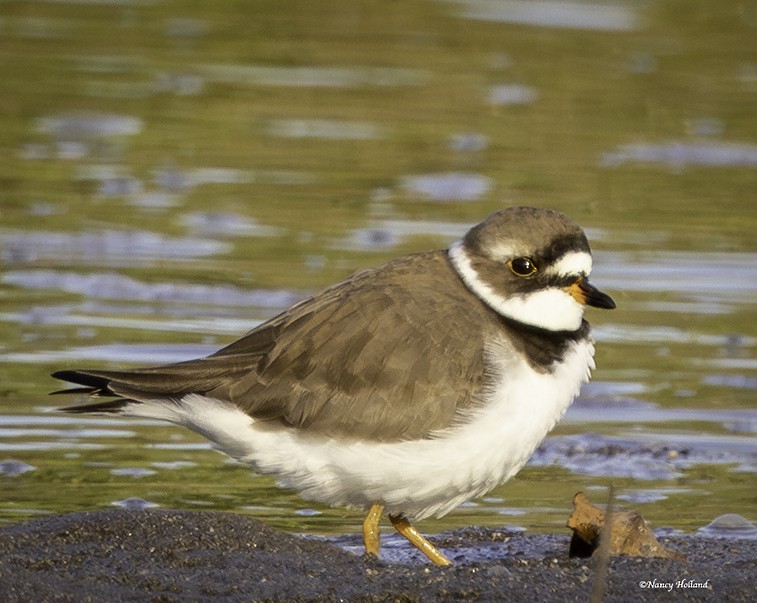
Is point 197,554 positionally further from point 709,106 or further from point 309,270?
point 709,106

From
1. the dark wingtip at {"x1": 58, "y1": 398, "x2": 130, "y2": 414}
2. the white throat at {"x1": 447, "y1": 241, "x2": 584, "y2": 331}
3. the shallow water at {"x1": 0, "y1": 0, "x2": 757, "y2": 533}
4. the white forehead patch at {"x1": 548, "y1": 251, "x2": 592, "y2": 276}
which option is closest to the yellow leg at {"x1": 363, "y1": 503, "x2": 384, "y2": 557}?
the shallow water at {"x1": 0, "y1": 0, "x2": 757, "y2": 533}

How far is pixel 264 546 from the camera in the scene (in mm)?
6664

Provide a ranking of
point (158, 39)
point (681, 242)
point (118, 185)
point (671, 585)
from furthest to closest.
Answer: point (158, 39) → point (118, 185) → point (681, 242) → point (671, 585)

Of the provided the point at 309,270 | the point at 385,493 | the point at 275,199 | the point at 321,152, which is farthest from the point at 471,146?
the point at 385,493

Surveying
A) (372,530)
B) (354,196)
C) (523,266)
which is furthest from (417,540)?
(354,196)

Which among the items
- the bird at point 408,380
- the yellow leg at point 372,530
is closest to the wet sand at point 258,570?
the yellow leg at point 372,530

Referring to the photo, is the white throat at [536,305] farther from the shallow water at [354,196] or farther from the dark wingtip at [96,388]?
the dark wingtip at [96,388]

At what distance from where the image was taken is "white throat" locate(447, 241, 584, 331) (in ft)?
23.3

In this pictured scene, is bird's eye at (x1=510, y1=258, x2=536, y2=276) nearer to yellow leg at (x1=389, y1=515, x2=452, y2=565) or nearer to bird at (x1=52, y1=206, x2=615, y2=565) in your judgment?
bird at (x1=52, y1=206, x2=615, y2=565)

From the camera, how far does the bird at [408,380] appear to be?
680 centimetres

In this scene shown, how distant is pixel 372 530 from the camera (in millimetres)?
7102

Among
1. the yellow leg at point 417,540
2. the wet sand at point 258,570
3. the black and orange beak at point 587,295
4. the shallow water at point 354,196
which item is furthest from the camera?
the shallow water at point 354,196

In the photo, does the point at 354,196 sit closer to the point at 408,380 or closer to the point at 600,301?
the point at 600,301

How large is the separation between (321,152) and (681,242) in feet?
12.4
